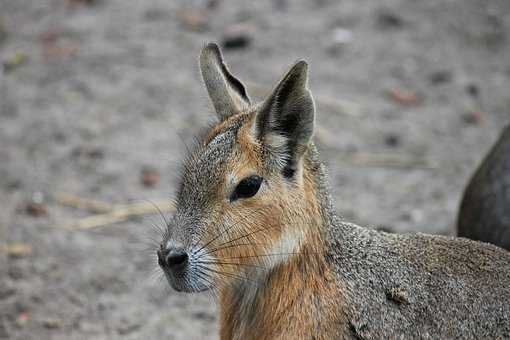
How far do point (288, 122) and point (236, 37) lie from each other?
11.5ft

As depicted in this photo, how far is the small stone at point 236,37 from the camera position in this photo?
19.8 feet

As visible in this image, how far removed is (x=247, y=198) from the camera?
2.58 meters

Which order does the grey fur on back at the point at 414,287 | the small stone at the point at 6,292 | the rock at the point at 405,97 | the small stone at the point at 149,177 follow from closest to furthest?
1. the grey fur on back at the point at 414,287
2. the small stone at the point at 6,292
3. the small stone at the point at 149,177
4. the rock at the point at 405,97

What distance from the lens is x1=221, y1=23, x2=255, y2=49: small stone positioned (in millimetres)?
6023

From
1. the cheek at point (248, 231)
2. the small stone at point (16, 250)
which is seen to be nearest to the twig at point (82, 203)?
the small stone at point (16, 250)

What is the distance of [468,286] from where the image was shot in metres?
2.82

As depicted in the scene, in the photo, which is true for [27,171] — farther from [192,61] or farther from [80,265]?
[192,61]

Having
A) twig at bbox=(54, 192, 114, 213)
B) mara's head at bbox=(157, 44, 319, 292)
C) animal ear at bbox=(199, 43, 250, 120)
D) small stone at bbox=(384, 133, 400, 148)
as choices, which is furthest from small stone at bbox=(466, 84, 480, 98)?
mara's head at bbox=(157, 44, 319, 292)

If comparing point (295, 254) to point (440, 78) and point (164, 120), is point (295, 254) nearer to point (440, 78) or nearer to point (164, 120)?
point (164, 120)

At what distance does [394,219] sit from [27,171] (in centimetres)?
208

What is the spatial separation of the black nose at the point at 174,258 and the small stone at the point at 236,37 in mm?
3676

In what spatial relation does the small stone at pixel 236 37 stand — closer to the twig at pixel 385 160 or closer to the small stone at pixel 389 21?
the small stone at pixel 389 21

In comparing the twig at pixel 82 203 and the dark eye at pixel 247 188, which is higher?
the dark eye at pixel 247 188

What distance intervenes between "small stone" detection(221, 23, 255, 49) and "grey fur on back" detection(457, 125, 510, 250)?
283cm
